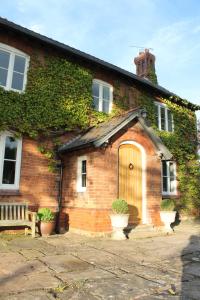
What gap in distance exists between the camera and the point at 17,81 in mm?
11500

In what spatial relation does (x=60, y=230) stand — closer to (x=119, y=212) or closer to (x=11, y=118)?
(x=119, y=212)

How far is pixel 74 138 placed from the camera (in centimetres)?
1258

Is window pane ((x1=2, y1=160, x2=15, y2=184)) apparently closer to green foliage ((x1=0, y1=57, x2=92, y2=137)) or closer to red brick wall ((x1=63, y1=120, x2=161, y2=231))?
green foliage ((x1=0, y1=57, x2=92, y2=137))

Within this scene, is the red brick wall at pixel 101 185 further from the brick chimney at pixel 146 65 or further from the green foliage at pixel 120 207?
the brick chimney at pixel 146 65

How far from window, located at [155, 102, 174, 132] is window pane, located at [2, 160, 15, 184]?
8851mm

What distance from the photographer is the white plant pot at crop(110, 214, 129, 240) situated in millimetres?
9734

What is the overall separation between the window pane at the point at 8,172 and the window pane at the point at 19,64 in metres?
3.67

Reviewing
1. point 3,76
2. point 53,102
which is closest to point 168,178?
point 53,102

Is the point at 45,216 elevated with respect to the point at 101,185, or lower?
lower

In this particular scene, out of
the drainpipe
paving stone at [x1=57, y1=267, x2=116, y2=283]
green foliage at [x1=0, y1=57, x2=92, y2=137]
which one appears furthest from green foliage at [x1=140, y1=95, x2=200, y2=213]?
paving stone at [x1=57, y1=267, x2=116, y2=283]

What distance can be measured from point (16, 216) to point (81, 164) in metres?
3.07

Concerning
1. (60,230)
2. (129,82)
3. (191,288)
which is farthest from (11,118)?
(191,288)

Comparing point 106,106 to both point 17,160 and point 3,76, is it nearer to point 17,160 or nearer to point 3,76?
point 3,76

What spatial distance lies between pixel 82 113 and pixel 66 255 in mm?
7031
